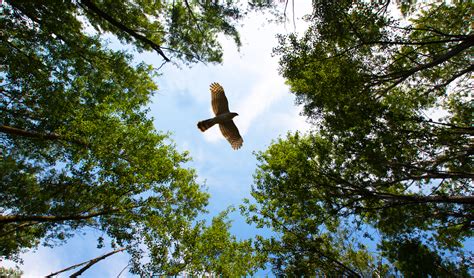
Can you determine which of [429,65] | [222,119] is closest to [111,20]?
[222,119]

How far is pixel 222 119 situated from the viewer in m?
10.6

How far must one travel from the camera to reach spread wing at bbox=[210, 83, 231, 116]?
34.8ft

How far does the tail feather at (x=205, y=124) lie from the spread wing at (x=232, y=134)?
57cm

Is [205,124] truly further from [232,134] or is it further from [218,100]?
[232,134]

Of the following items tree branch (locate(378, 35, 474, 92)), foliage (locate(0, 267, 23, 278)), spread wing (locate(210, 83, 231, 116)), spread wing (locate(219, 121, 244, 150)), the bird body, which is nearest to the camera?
tree branch (locate(378, 35, 474, 92))

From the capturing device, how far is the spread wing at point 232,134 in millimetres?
10859

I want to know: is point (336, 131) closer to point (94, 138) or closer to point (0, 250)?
point (94, 138)

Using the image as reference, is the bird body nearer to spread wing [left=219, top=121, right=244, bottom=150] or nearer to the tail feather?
the tail feather

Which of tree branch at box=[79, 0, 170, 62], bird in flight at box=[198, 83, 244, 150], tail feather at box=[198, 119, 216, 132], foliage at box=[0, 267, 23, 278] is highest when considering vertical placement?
bird in flight at box=[198, 83, 244, 150]

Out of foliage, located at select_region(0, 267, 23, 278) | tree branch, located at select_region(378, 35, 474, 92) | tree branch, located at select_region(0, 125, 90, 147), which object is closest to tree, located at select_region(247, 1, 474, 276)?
tree branch, located at select_region(378, 35, 474, 92)

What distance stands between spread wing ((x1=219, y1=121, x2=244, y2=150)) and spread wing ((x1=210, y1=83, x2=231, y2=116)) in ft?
1.89

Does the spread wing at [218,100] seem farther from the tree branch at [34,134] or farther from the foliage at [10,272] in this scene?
the foliage at [10,272]

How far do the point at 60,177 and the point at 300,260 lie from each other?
10.6 meters

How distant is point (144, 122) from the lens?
37.9ft
